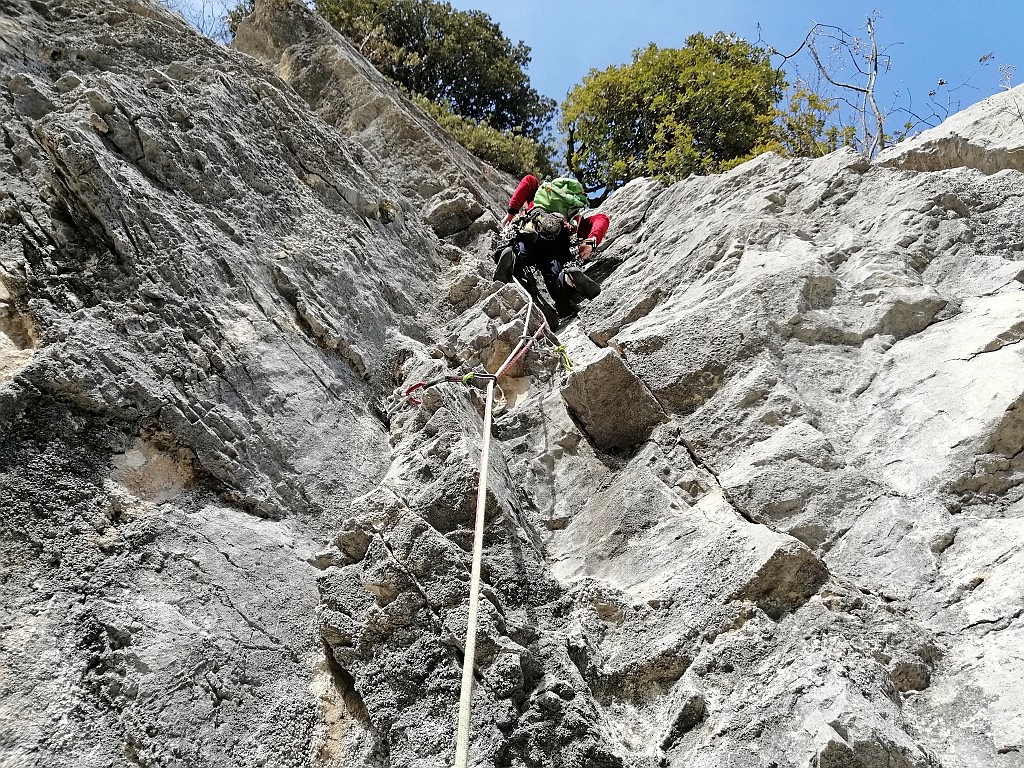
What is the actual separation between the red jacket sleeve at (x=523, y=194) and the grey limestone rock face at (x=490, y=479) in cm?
227

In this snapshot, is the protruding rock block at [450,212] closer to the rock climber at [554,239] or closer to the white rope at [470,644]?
the rock climber at [554,239]

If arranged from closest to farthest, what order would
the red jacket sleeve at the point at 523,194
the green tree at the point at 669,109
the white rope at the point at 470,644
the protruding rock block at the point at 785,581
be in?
the white rope at the point at 470,644, the protruding rock block at the point at 785,581, the red jacket sleeve at the point at 523,194, the green tree at the point at 669,109

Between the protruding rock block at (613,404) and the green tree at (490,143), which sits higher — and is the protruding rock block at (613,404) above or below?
below

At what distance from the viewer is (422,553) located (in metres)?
3.94

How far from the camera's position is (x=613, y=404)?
5.10m

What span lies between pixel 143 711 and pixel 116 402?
1.74 metres

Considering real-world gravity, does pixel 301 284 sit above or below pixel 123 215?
below

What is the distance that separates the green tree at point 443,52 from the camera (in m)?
13.2

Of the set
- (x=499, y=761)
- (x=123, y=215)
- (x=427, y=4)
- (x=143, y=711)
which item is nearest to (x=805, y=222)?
→ (x=499, y=761)

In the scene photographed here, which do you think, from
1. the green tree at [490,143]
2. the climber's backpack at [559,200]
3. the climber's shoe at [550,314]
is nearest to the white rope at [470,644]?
the climber's shoe at [550,314]

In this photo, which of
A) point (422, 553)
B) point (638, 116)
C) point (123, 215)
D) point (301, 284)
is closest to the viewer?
point (422, 553)

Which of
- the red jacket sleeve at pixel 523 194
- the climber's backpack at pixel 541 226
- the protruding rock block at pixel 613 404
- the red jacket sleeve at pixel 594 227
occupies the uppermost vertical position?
the red jacket sleeve at pixel 523 194

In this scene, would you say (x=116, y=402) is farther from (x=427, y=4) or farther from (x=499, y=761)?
(x=427, y=4)

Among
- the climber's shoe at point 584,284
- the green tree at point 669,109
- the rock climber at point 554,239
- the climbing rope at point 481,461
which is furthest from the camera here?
the green tree at point 669,109
